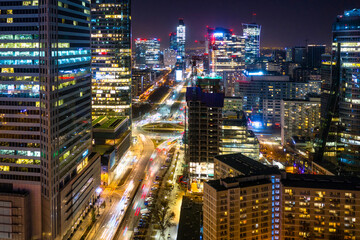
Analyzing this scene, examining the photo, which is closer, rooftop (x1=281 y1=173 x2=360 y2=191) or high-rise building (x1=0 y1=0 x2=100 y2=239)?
rooftop (x1=281 y1=173 x2=360 y2=191)

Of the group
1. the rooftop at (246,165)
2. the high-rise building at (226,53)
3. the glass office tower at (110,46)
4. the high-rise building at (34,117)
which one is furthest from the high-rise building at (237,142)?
the high-rise building at (226,53)

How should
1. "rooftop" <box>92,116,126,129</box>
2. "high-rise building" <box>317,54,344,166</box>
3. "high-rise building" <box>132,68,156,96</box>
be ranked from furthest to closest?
"high-rise building" <box>132,68,156,96</box>
"rooftop" <box>92,116,126,129</box>
"high-rise building" <box>317,54,344,166</box>

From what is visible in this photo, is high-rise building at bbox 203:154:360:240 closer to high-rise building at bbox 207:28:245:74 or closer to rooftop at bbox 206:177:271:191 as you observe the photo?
rooftop at bbox 206:177:271:191

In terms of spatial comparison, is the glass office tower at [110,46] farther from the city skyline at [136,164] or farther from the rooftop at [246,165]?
the rooftop at [246,165]

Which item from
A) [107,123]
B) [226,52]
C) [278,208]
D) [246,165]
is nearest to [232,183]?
[278,208]

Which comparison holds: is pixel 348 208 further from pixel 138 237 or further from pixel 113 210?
pixel 113 210

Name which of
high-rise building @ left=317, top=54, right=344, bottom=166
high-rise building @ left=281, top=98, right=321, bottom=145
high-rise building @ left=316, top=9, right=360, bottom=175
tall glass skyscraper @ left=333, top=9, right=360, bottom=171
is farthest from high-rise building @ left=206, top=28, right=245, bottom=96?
tall glass skyscraper @ left=333, top=9, right=360, bottom=171
